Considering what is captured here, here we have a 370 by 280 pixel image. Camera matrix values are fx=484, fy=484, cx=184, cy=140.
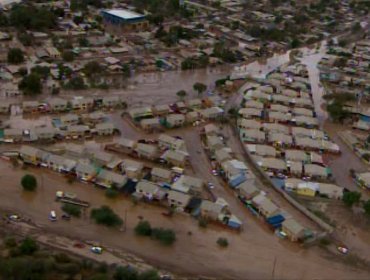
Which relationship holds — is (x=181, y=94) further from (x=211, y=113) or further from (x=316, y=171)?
(x=316, y=171)

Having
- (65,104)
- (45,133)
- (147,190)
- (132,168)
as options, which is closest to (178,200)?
(147,190)

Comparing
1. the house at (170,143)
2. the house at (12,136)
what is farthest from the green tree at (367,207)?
the house at (12,136)

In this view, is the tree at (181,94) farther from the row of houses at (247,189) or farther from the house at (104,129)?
the house at (104,129)

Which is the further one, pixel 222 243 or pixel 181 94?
pixel 181 94

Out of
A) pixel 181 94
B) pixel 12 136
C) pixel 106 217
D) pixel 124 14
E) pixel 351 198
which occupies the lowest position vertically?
pixel 106 217

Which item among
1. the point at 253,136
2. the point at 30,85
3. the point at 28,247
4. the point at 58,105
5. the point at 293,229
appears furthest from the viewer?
the point at 30,85

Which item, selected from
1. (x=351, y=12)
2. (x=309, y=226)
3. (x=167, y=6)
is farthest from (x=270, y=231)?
(x=351, y=12)

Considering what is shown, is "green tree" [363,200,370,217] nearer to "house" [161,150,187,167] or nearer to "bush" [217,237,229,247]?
"bush" [217,237,229,247]
